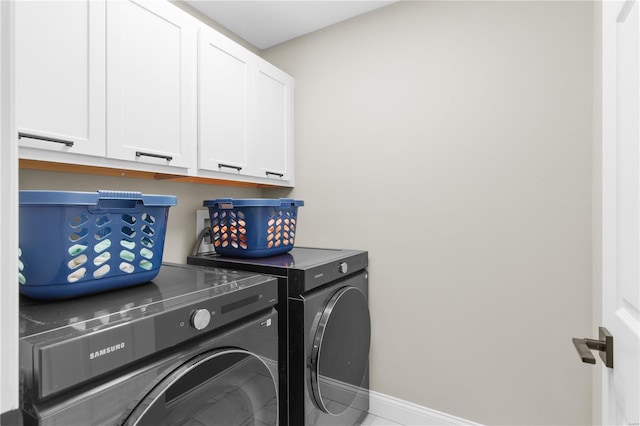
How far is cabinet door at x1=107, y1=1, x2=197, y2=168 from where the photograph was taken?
1.33 m

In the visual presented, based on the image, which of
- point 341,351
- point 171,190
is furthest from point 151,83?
point 341,351

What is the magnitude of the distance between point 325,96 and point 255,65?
1.73ft

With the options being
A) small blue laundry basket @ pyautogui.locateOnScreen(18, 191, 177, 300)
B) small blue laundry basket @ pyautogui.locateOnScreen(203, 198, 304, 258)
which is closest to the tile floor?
small blue laundry basket @ pyautogui.locateOnScreen(203, 198, 304, 258)

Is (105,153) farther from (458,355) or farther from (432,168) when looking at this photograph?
(458,355)

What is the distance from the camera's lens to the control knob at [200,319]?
100cm

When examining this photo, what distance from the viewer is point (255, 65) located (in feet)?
6.64

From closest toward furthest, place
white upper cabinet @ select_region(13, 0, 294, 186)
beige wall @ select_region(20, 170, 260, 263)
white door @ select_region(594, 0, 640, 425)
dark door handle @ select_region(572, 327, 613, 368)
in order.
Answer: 1. white door @ select_region(594, 0, 640, 425)
2. dark door handle @ select_region(572, 327, 613, 368)
3. white upper cabinet @ select_region(13, 0, 294, 186)
4. beige wall @ select_region(20, 170, 260, 263)

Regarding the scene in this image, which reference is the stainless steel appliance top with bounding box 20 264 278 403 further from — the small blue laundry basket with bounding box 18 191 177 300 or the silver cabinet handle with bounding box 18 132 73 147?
the silver cabinet handle with bounding box 18 132 73 147

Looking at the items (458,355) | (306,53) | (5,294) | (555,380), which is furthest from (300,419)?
(306,53)

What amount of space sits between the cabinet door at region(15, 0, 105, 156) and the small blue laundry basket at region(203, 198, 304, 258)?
698mm

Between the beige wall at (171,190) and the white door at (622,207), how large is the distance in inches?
76.3

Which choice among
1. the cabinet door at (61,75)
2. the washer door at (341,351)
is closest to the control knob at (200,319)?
the washer door at (341,351)

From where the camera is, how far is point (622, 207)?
0.76 m

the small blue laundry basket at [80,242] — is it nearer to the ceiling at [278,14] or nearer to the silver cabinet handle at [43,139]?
the silver cabinet handle at [43,139]
